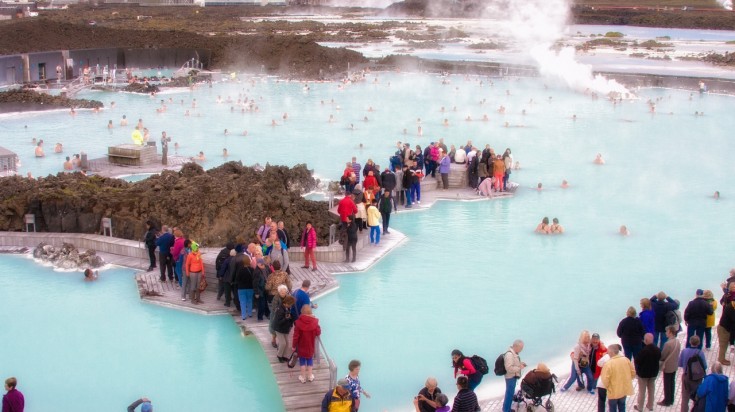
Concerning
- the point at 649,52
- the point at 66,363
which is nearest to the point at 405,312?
the point at 66,363

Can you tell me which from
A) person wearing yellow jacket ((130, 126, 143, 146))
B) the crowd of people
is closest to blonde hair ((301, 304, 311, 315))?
the crowd of people

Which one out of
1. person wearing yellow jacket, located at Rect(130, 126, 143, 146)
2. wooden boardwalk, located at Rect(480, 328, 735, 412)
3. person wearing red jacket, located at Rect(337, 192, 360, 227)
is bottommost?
wooden boardwalk, located at Rect(480, 328, 735, 412)

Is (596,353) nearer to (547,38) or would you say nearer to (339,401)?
(339,401)

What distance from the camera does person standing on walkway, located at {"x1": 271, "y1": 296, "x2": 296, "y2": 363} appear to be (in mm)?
9938

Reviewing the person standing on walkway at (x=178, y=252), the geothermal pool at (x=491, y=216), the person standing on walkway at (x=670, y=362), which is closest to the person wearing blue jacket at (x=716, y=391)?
the person standing on walkway at (x=670, y=362)

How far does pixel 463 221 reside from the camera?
1859cm

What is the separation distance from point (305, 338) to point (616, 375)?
3398 millimetres

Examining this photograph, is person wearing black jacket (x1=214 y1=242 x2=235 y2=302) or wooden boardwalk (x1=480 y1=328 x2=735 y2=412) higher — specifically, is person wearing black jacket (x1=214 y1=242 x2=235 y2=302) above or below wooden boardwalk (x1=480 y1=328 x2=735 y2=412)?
above

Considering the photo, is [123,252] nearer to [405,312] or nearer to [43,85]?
[405,312]

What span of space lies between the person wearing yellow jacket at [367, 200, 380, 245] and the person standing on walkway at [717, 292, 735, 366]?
23.1 ft

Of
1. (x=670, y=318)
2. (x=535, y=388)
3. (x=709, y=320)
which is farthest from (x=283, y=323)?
(x=709, y=320)

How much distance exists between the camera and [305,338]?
9539mm

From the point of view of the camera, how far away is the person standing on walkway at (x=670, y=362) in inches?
367

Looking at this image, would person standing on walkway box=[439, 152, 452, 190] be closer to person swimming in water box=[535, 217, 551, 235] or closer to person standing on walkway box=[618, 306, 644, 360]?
person swimming in water box=[535, 217, 551, 235]
